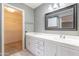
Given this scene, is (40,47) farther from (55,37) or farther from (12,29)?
(12,29)

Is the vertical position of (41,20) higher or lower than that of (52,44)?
higher

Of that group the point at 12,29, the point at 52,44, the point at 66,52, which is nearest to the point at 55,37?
the point at 52,44

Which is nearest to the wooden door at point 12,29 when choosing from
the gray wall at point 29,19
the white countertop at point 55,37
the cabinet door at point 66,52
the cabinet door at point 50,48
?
the gray wall at point 29,19

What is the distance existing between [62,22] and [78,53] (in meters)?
0.49

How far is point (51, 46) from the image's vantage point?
111 centimetres

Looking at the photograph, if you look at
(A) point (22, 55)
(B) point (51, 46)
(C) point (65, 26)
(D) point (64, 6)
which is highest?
(D) point (64, 6)

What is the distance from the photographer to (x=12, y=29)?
109 cm

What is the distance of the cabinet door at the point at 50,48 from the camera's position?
1075mm

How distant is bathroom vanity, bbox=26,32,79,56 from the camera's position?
904 mm

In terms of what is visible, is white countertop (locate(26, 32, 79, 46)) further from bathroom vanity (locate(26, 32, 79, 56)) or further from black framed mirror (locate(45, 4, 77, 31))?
black framed mirror (locate(45, 4, 77, 31))

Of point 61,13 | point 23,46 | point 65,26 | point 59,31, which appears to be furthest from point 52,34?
point 23,46

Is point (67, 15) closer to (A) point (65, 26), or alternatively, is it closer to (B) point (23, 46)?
(A) point (65, 26)

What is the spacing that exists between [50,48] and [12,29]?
1.73ft

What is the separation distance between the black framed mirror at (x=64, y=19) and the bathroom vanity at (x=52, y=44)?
13cm
